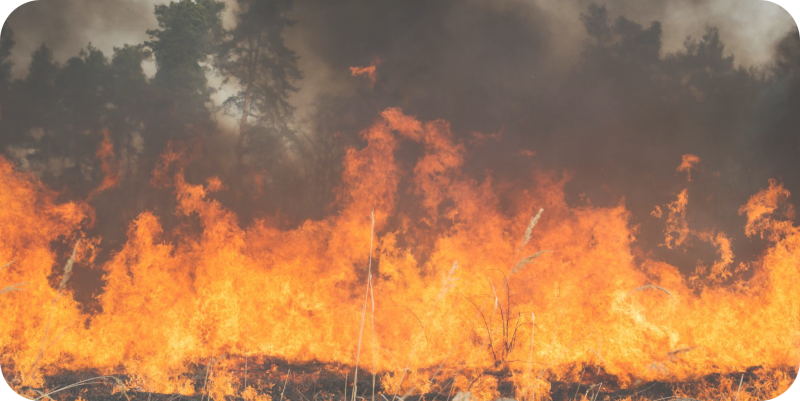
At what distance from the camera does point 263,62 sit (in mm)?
6309

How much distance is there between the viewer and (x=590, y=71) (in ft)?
19.7

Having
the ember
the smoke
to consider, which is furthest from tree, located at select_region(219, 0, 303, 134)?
the smoke

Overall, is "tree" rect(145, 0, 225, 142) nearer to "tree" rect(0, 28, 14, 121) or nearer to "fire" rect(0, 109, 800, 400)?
"fire" rect(0, 109, 800, 400)

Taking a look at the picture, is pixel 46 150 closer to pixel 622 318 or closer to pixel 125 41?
pixel 125 41

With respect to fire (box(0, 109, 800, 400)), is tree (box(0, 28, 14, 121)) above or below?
above

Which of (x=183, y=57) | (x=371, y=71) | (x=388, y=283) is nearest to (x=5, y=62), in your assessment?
(x=183, y=57)

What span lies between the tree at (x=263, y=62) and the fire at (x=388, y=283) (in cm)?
105

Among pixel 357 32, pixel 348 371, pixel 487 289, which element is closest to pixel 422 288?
pixel 487 289

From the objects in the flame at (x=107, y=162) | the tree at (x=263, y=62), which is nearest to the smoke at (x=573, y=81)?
the tree at (x=263, y=62)

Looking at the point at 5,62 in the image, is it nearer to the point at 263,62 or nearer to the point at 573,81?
the point at 263,62

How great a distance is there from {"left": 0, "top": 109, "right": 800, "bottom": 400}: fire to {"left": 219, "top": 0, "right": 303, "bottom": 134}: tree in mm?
1054

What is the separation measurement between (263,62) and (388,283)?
335cm

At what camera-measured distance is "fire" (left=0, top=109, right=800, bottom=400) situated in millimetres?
5562

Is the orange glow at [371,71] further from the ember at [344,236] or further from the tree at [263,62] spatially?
the tree at [263,62]
